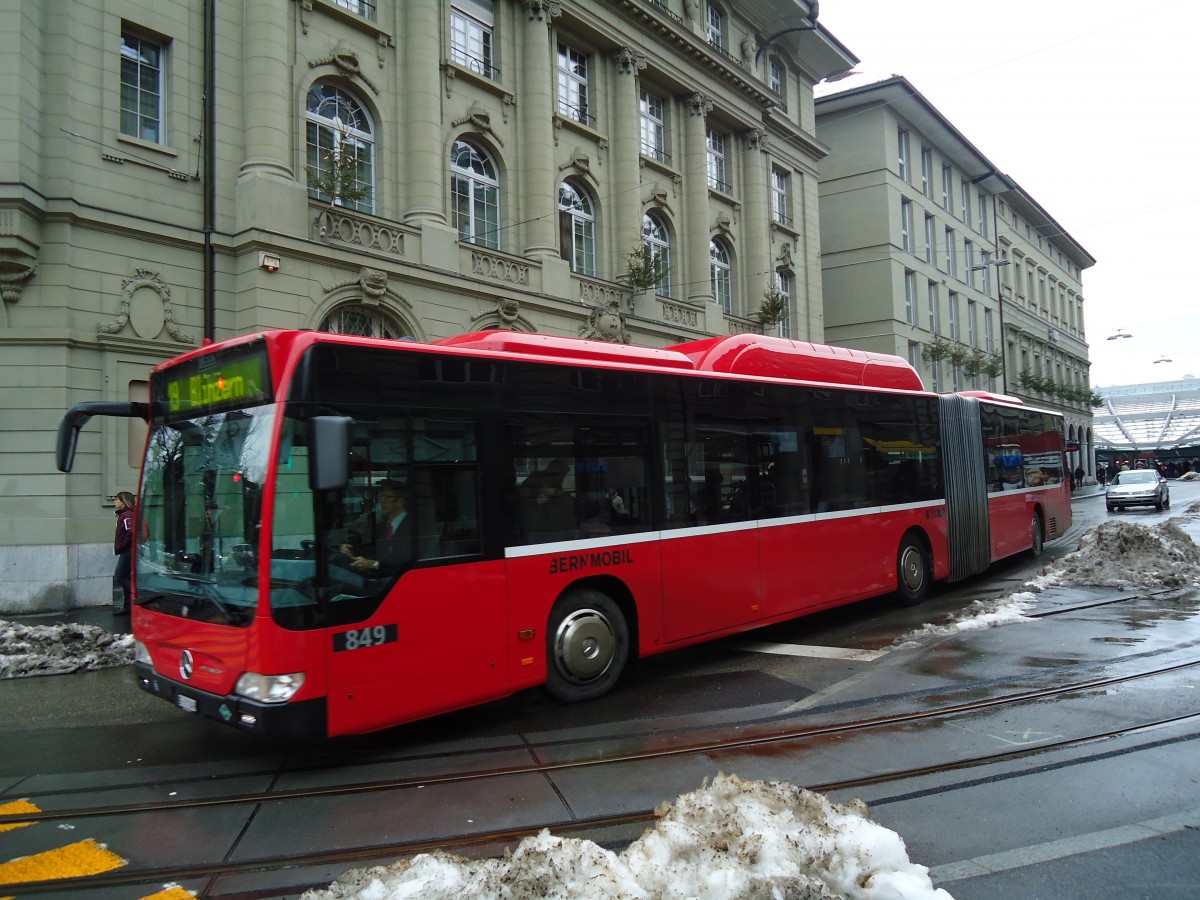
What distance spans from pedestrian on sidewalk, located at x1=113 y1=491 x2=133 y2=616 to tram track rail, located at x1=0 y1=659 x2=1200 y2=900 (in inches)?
296

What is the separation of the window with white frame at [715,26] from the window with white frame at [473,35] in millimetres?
10002

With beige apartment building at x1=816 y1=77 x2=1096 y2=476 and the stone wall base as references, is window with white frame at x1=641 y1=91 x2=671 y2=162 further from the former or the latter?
the stone wall base

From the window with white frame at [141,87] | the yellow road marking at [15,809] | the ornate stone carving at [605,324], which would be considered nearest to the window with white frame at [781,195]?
the ornate stone carving at [605,324]

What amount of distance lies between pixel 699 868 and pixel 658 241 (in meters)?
22.3

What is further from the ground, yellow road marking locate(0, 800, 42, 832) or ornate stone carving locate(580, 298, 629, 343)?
ornate stone carving locate(580, 298, 629, 343)

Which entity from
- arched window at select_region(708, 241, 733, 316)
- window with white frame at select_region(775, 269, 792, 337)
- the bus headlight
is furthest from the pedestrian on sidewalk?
window with white frame at select_region(775, 269, 792, 337)

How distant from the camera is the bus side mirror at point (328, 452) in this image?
475 cm

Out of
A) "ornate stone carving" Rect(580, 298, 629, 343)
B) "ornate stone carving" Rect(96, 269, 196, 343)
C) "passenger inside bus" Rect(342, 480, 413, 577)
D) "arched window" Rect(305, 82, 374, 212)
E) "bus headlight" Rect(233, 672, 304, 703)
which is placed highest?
"arched window" Rect(305, 82, 374, 212)

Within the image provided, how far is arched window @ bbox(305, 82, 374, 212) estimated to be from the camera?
49.5 feet

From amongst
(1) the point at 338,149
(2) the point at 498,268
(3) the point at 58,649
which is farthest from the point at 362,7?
(3) the point at 58,649

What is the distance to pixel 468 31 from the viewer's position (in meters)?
18.8

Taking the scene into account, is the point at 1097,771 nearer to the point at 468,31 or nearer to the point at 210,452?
the point at 210,452

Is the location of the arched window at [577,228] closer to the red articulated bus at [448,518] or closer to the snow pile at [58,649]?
the red articulated bus at [448,518]

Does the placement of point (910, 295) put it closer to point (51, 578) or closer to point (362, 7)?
point (362, 7)
